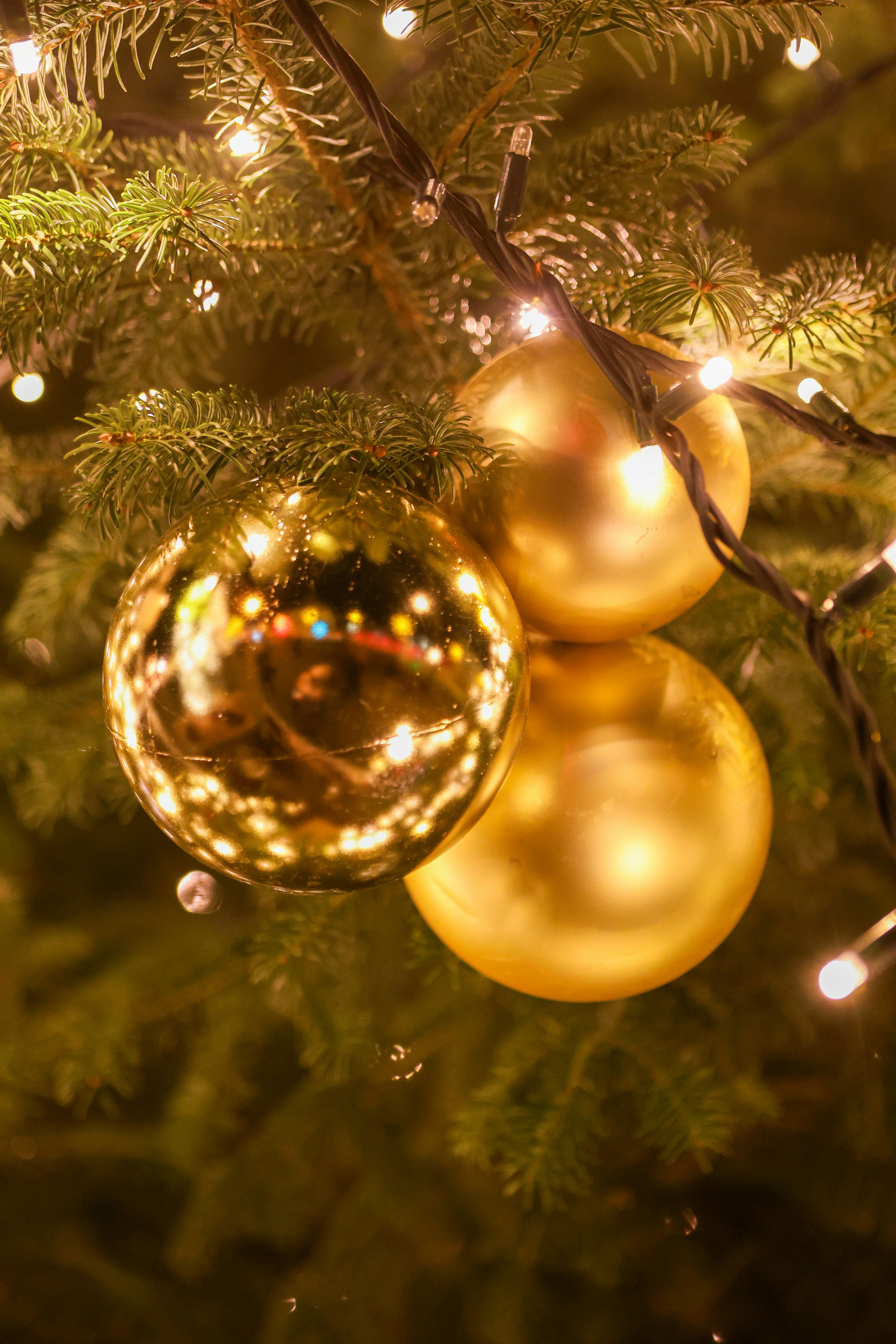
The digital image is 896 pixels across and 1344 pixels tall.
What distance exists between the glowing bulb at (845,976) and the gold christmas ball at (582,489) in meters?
0.21

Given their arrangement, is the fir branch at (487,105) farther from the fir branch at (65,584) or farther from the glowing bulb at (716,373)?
the fir branch at (65,584)

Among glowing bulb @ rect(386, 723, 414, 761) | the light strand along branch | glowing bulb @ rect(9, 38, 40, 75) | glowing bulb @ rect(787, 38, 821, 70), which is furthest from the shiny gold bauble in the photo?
glowing bulb @ rect(787, 38, 821, 70)

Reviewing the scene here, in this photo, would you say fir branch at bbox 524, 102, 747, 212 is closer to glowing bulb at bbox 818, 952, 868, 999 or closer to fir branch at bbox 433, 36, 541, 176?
fir branch at bbox 433, 36, 541, 176

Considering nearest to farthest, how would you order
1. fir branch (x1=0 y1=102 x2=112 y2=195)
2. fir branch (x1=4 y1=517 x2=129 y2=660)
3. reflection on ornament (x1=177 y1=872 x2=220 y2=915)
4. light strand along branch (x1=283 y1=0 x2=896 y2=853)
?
1. light strand along branch (x1=283 y1=0 x2=896 y2=853)
2. fir branch (x1=0 y1=102 x2=112 y2=195)
3. reflection on ornament (x1=177 y1=872 x2=220 y2=915)
4. fir branch (x1=4 y1=517 x2=129 y2=660)

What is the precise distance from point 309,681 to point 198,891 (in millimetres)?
293

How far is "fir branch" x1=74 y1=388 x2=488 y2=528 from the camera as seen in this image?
43 centimetres

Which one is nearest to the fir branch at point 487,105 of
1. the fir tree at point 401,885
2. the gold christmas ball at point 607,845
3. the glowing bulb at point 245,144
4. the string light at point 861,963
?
the fir tree at point 401,885

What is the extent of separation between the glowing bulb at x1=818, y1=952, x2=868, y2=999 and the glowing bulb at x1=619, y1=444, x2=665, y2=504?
24 cm

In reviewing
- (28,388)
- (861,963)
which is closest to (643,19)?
(861,963)

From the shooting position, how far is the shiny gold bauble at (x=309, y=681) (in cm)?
39

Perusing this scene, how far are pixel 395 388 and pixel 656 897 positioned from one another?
13.6 inches

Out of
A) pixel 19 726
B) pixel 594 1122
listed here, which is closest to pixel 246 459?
pixel 19 726

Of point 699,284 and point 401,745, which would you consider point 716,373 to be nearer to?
point 699,284

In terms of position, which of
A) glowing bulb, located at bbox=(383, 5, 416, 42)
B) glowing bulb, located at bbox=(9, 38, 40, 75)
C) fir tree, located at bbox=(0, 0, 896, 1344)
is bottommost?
fir tree, located at bbox=(0, 0, 896, 1344)
